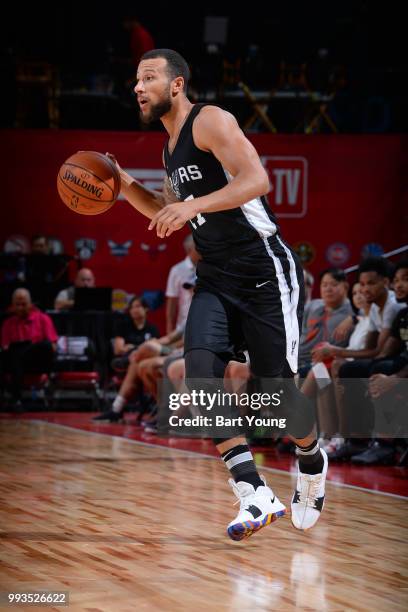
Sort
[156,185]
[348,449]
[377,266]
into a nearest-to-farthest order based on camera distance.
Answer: [348,449] → [377,266] → [156,185]

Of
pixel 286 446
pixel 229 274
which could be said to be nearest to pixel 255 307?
pixel 229 274

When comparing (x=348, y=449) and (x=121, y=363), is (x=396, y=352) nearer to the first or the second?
(x=348, y=449)

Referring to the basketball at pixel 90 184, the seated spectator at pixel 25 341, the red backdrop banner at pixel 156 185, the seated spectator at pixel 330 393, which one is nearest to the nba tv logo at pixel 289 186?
the red backdrop banner at pixel 156 185

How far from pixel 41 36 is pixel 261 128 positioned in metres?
3.32

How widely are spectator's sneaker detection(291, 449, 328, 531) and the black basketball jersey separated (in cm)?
96

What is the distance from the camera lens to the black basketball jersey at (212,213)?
11.2 feet

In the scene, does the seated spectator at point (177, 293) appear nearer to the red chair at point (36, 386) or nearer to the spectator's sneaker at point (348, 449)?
the red chair at point (36, 386)

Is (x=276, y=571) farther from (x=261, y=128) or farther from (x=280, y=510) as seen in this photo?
(x=261, y=128)

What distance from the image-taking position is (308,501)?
12.0 ft

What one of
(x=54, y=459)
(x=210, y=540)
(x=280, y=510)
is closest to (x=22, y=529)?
(x=210, y=540)

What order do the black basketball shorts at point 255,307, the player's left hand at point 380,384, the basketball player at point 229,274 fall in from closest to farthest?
the basketball player at point 229,274, the black basketball shorts at point 255,307, the player's left hand at point 380,384

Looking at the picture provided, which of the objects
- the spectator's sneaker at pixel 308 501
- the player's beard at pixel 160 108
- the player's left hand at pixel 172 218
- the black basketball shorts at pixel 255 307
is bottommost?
the spectator's sneaker at pixel 308 501

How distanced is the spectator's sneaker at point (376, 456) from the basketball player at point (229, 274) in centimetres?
221

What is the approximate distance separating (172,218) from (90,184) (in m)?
0.85
